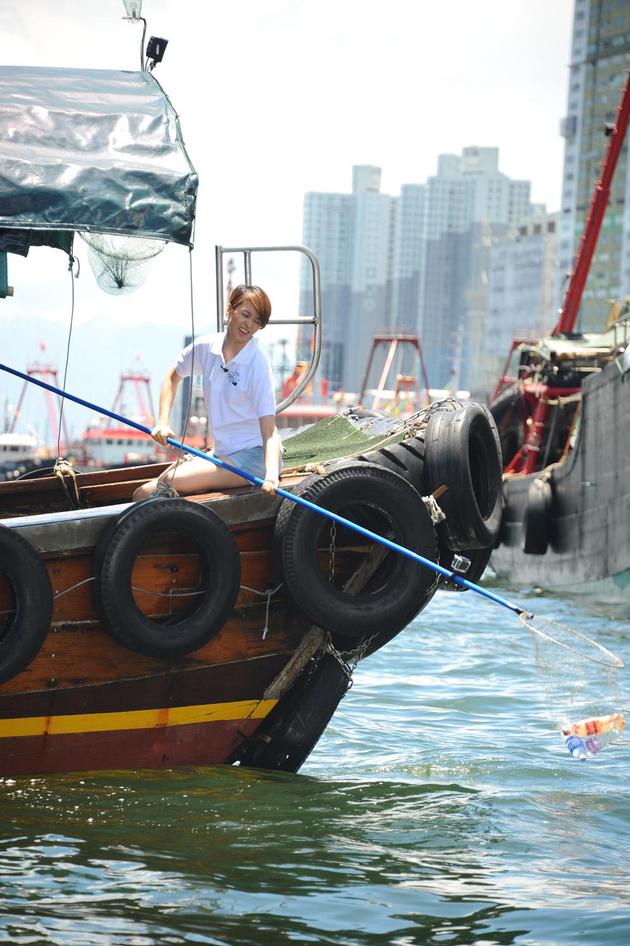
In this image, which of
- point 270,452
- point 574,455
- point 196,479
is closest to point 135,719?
point 196,479

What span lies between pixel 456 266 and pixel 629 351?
185 meters

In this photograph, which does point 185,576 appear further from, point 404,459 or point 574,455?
point 574,455

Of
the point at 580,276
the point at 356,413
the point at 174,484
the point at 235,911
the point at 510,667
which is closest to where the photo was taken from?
the point at 235,911

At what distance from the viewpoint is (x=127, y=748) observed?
22.4 feet

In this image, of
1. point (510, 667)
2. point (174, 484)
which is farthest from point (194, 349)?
point (510, 667)

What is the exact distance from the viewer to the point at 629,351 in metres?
16.9

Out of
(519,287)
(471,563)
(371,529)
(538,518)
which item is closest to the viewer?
(371,529)

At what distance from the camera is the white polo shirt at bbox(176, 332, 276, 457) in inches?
264

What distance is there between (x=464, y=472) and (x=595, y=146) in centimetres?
11434

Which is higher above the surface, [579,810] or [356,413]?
[356,413]

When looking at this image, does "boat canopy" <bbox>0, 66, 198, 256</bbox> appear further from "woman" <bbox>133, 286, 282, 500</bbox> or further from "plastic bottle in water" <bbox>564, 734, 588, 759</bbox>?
"plastic bottle in water" <bbox>564, 734, 588, 759</bbox>

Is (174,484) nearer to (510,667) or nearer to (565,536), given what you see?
(510,667)

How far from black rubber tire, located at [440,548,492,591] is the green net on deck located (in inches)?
27.0

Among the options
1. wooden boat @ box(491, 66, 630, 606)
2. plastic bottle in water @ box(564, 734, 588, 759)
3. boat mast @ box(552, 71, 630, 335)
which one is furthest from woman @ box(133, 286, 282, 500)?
boat mast @ box(552, 71, 630, 335)
